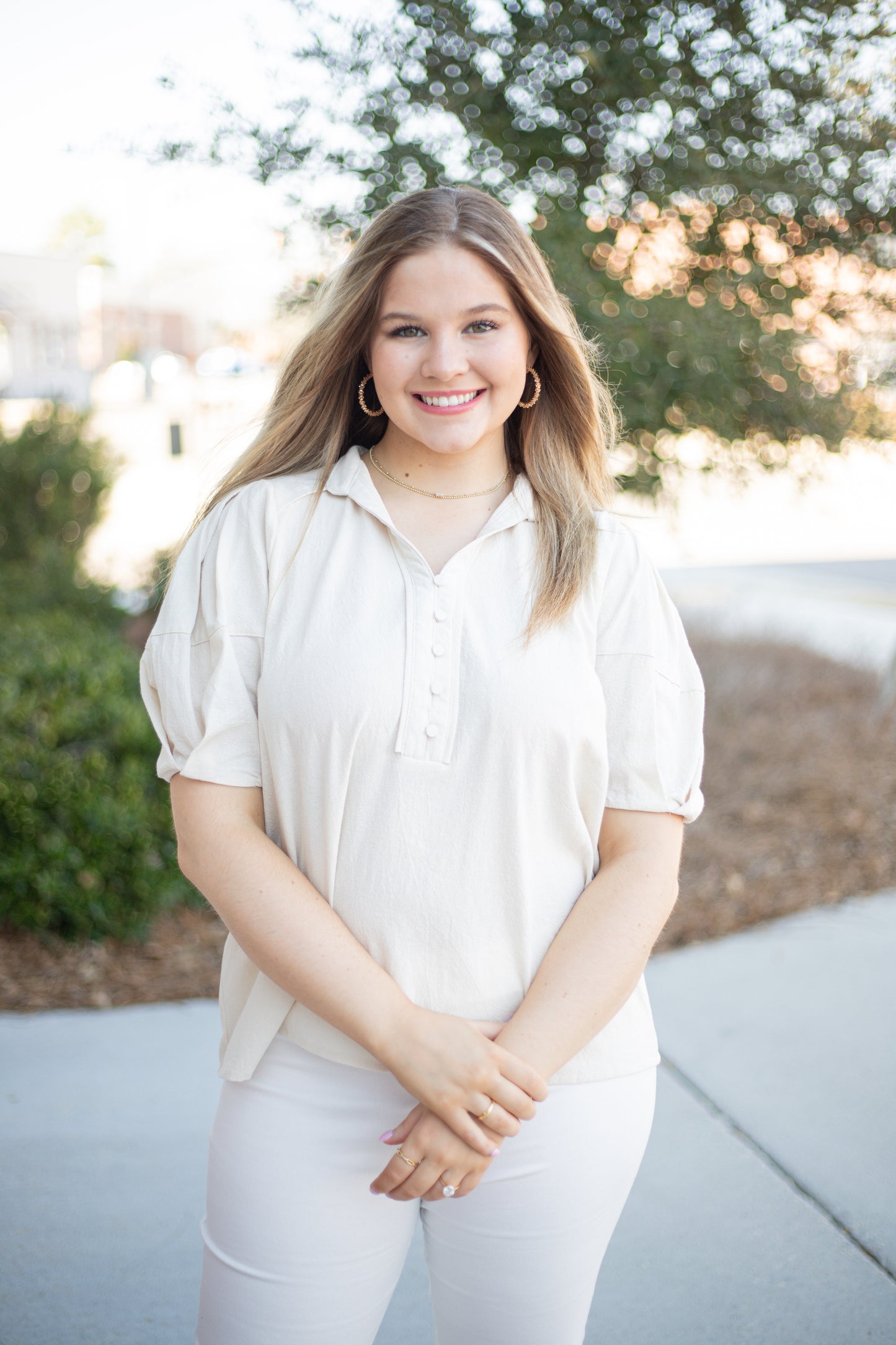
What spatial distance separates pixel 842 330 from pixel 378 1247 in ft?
14.6

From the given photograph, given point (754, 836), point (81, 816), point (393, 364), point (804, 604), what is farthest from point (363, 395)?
point (804, 604)

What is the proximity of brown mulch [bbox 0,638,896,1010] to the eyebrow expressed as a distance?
2.51m

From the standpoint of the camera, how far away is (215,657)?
1421 mm

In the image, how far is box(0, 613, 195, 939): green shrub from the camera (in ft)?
11.3

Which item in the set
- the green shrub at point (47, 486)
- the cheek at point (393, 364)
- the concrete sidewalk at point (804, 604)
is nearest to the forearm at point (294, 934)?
the cheek at point (393, 364)

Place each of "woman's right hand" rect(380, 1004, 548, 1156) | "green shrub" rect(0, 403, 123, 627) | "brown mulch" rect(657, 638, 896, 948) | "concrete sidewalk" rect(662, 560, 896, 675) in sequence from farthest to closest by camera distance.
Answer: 1. "concrete sidewalk" rect(662, 560, 896, 675)
2. "green shrub" rect(0, 403, 123, 627)
3. "brown mulch" rect(657, 638, 896, 948)
4. "woman's right hand" rect(380, 1004, 548, 1156)

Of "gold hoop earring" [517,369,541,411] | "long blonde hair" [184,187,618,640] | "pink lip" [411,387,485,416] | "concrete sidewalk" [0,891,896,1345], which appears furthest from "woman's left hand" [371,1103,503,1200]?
"gold hoop earring" [517,369,541,411]

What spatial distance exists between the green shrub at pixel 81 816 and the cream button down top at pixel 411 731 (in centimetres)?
218

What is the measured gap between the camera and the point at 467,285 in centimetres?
151

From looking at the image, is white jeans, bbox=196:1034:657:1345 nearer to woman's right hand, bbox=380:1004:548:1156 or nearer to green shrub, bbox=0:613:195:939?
woman's right hand, bbox=380:1004:548:1156

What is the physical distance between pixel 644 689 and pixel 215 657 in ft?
1.89

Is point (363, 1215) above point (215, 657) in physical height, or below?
below

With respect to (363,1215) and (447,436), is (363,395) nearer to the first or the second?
(447,436)

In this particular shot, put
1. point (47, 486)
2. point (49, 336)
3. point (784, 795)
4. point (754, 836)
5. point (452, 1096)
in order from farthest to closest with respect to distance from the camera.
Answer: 1. point (49, 336)
2. point (47, 486)
3. point (784, 795)
4. point (754, 836)
5. point (452, 1096)
